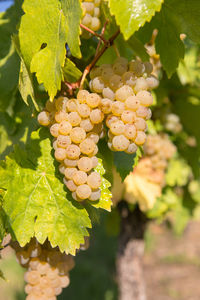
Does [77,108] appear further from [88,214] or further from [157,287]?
[157,287]

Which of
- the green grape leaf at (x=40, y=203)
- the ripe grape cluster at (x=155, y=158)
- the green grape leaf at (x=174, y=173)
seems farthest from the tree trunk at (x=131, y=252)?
the green grape leaf at (x=40, y=203)

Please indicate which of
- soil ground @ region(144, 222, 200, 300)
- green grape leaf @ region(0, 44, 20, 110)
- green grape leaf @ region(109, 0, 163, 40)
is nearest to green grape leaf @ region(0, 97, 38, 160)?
green grape leaf @ region(0, 44, 20, 110)

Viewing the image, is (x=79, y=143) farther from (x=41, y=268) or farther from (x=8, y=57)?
(x=8, y=57)

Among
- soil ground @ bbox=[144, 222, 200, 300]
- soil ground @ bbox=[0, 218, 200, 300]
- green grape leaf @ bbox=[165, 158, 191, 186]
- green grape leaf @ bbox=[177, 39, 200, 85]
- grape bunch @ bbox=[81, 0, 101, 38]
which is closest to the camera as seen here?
grape bunch @ bbox=[81, 0, 101, 38]

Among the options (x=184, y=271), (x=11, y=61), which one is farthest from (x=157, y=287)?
(x=11, y=61)

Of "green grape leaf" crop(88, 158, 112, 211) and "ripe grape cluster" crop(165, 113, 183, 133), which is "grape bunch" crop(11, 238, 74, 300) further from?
"ripe grape cluster" crop(165, 113, 183, 133)
